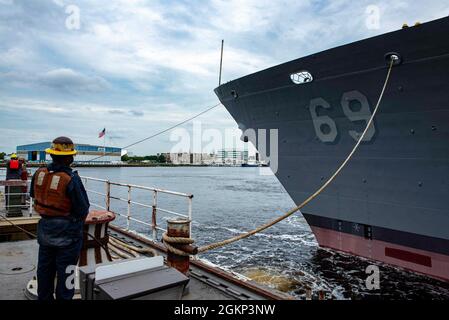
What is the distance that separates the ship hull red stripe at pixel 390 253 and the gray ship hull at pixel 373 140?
0.02 metres

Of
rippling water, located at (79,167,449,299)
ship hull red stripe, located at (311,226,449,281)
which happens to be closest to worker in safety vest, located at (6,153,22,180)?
rippling water, located at (79,167,449,299)

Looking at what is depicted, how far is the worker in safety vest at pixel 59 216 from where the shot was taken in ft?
9.36

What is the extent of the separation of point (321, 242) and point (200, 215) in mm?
13884

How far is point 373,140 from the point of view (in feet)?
21.1

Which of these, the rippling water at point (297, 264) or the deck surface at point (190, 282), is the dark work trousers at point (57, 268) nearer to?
the deck surface at point (190, 282)

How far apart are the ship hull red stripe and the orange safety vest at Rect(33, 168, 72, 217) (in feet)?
21.1

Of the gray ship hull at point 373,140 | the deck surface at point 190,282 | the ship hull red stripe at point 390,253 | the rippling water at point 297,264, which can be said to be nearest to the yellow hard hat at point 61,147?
the deck surface at point 190,282

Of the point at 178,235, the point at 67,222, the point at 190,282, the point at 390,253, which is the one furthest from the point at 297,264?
the point at 67,222

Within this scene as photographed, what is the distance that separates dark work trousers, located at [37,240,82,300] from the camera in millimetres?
2885

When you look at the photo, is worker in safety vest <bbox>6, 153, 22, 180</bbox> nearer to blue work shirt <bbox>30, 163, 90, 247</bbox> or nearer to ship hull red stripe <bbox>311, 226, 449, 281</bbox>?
blue work shirt <bbox>30, 163, 90, 247</bbox>

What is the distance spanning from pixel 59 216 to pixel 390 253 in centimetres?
662

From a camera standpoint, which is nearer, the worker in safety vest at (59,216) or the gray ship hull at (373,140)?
the worker in safety vest at (59,216)

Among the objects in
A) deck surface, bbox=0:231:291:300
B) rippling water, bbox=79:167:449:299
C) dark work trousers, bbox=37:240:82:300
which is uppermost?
dark work trousers, bbox=37:240:82:300

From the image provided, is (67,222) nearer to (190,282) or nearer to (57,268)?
(57,268)
